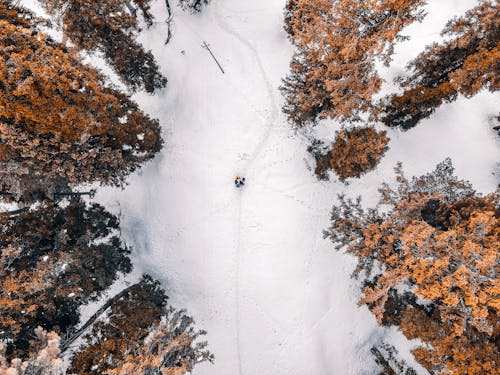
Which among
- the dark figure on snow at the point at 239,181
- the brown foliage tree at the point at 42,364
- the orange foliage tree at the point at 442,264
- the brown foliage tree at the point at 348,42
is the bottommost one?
the orange foliage tree at the point at 442,264

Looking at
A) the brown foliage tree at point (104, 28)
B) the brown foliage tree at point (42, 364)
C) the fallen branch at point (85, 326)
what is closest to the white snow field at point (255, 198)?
the fallen branch at point (85, 326)

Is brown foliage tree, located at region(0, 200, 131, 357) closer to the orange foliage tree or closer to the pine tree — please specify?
the orange foliage tree

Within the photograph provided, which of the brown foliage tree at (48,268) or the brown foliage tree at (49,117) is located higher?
the brown foliage tree at (49,117)

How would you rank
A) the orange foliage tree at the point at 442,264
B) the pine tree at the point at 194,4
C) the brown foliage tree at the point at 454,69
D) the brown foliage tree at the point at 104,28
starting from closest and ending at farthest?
1. the orange foliage tree at the point at 442,264
2. the brown foliage tree at the point at 454,69
3. the brown foliage tree at the point at 104,28
4. the pine tree at the point at 194,4

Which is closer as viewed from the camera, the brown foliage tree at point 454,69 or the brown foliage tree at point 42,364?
the brown foliage tree at point 42,364

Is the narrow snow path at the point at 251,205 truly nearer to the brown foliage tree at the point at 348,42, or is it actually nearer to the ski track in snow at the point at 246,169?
the ski track in snow at the point at 246,169

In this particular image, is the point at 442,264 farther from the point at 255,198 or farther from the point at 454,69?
the point at 255,198

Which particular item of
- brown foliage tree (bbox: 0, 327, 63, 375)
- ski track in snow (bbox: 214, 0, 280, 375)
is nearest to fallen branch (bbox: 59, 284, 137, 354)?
brown foliage tree (bbox: 0, 327, 63, 375)
